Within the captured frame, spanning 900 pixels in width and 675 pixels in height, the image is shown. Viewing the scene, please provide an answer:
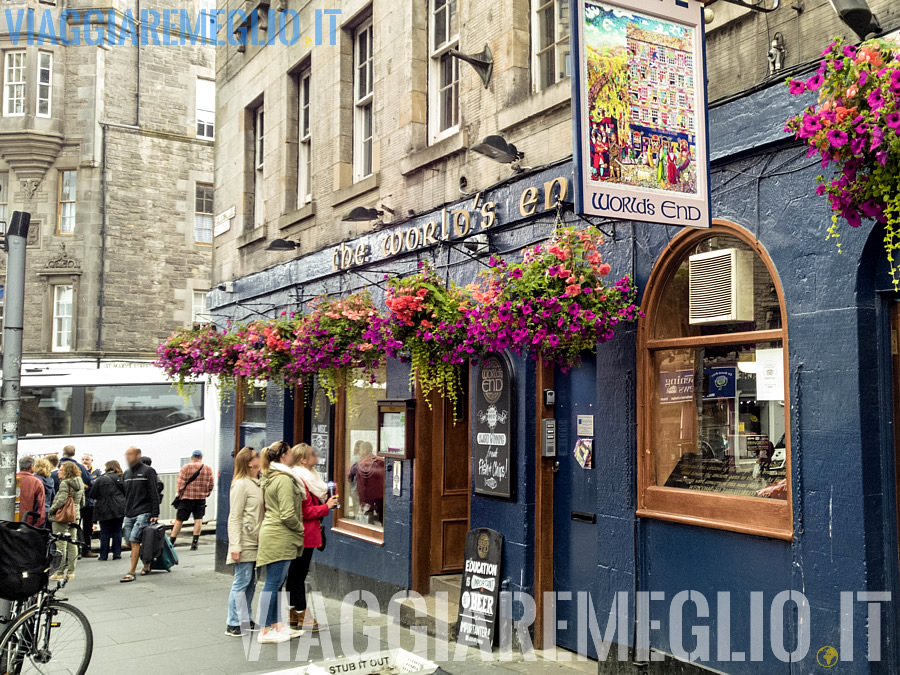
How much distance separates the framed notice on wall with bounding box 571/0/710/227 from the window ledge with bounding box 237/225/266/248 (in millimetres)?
9031

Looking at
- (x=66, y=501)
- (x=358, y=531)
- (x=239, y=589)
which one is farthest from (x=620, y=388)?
(x=66, y=501)

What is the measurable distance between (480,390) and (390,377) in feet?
5.65

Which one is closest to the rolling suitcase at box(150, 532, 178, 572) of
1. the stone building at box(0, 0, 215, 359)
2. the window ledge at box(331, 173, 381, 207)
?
the window ledge at box(331, 173, 381, 207)

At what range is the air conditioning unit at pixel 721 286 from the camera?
6.30 meters

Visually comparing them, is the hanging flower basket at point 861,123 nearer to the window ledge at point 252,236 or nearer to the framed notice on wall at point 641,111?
the framed notice on wall at point 641,111

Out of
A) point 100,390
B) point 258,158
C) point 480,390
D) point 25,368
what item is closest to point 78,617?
point 480,390

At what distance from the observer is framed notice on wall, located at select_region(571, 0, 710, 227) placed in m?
5.43

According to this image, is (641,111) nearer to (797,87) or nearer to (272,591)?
(797,87)

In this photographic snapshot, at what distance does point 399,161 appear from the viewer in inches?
409

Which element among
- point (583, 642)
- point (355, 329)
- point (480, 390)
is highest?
point (355, 329)

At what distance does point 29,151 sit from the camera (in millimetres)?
29141

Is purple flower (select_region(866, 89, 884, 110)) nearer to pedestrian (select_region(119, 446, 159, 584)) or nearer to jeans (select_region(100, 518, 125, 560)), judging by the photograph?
pedestrian (select_region(119, 446, 159, 584))

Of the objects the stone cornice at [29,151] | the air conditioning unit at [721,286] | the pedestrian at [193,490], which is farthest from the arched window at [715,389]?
the stone cornice at [29,151]

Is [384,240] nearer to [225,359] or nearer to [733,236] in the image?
[225,359]
